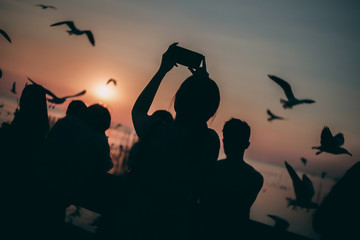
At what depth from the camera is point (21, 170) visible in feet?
8.07

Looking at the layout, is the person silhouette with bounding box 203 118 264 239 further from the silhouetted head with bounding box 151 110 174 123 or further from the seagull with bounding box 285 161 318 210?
the silhouetted head with bounding box 151 110 174 123

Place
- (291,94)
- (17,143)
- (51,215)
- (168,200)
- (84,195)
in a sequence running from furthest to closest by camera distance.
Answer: (291,94) < (17,143) < (51,215) < (84,195) < (168,200)

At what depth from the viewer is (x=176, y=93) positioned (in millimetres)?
1652

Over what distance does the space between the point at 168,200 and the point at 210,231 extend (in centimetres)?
46

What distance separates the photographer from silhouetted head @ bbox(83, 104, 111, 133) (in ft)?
9.01

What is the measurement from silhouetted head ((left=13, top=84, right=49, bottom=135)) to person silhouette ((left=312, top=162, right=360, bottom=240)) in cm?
267

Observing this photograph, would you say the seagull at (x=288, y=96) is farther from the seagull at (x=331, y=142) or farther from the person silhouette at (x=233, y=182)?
the person silhouette at (x=233, y=182)

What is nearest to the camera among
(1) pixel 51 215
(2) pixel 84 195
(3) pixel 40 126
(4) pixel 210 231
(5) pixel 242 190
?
(4) pixel 210 231

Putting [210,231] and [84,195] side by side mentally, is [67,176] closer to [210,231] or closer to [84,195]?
[84,195]

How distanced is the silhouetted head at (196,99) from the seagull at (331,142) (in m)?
3.44

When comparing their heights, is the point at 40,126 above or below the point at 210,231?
above

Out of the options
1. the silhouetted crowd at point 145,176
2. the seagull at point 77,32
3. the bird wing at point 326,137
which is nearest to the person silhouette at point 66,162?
the silhouetted crowd at point 145,176

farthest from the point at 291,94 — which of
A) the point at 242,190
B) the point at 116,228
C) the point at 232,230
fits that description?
the point at 116,228

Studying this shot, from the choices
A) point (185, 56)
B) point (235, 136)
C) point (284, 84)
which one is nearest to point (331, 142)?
point (284, 84)
